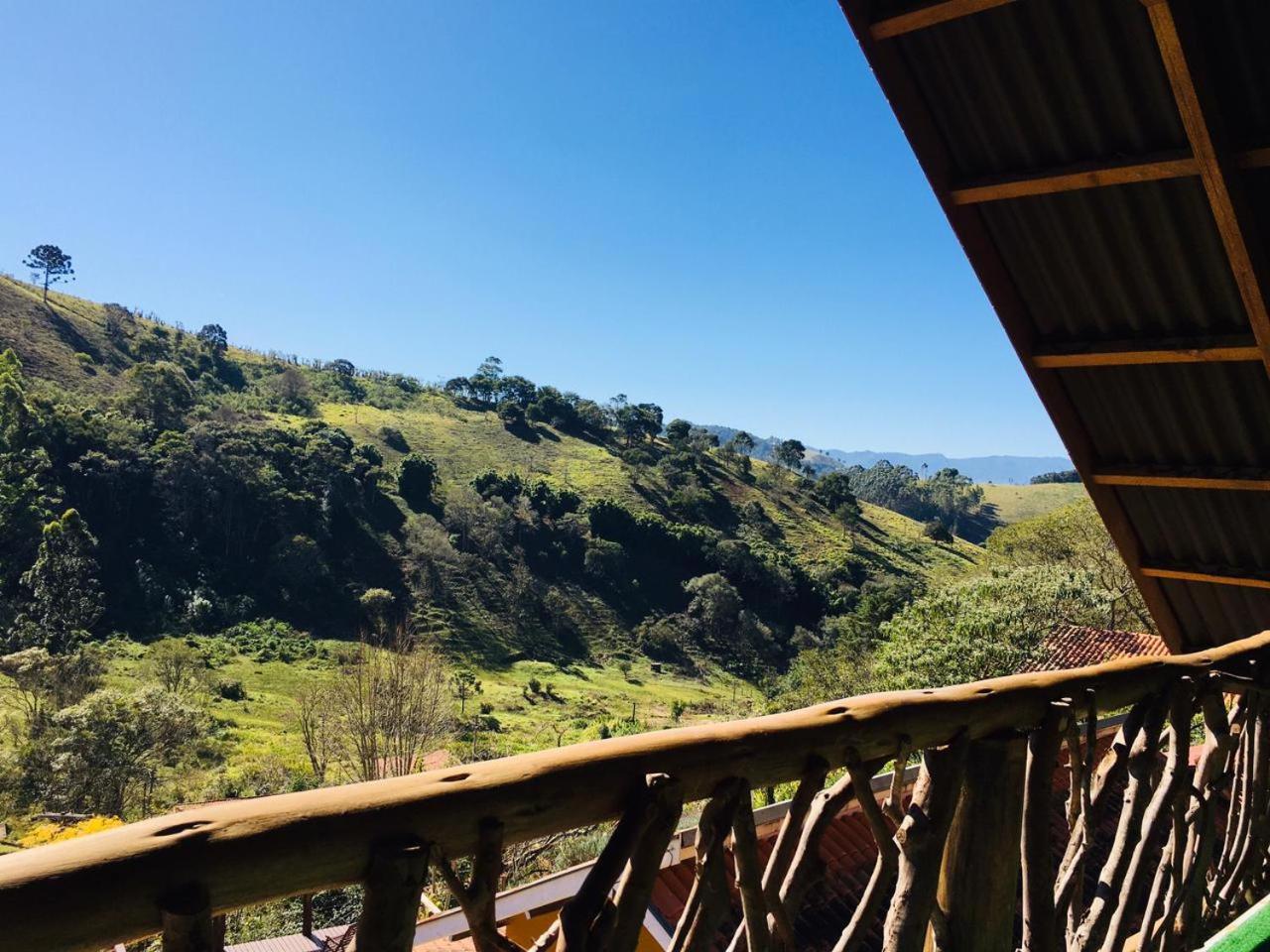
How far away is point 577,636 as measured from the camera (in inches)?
1636

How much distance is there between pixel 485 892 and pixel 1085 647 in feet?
55.5

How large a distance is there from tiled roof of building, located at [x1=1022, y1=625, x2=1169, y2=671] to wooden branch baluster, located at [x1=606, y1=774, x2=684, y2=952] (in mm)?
15287

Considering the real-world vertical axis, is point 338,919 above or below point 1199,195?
below

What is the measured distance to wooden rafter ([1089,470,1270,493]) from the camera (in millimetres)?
3375

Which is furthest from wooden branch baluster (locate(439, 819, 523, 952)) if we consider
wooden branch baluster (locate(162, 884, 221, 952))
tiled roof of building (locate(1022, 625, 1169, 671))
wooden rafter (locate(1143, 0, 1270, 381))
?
tiled roof of building (locate(1022, 625, 1169, 671))

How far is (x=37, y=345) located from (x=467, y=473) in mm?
23943

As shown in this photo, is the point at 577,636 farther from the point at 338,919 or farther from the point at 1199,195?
the point at 1199,195

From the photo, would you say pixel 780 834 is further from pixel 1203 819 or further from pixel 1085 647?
pixel 1085 647

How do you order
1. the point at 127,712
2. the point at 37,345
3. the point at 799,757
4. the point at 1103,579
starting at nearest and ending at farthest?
the point at 799,757, the point at 127,712, the point at 1103,579, the point at 37,345

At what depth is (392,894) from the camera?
917 mm

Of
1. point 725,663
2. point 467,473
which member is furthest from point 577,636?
point 467,473

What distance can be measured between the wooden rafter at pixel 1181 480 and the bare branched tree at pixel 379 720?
62.5 ft

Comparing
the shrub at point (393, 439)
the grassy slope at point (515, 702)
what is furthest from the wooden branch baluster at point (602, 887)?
the shrub at point (393, 439)

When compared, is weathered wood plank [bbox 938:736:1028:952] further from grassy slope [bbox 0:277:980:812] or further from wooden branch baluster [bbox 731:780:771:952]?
grassy slope [bbox 0:277:980:812]
